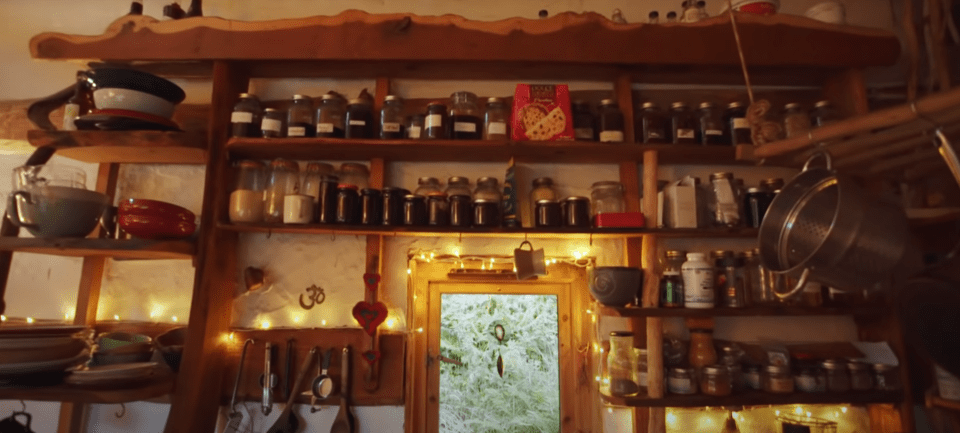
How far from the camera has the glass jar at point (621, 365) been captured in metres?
1.62

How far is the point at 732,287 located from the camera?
1.66 metres

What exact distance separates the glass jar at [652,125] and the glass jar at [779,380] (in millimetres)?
868

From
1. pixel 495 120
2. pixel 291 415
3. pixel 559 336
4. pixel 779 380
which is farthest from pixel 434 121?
pixel 779 380

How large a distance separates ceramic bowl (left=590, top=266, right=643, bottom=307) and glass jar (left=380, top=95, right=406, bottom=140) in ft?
2.78

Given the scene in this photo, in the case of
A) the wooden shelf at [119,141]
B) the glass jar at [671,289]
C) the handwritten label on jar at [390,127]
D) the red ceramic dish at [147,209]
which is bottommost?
the glass jar at [671,289]

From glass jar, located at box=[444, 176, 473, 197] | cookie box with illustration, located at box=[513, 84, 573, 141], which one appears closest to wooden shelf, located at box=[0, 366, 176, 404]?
glass jar, located at box=[444, 176, 473, 197]

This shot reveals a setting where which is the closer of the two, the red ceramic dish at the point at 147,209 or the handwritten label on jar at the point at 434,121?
the red ceramic dish at the point at 147,209

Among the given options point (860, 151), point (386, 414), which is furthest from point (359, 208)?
point (860, 151)

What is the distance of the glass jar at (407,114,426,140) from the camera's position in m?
1.74

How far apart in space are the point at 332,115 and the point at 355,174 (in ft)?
0.76

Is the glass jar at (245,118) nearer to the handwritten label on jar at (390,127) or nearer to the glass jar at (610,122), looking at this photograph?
the handwritten label on jar at (390,127)

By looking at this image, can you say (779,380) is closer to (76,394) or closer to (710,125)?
(710,125)

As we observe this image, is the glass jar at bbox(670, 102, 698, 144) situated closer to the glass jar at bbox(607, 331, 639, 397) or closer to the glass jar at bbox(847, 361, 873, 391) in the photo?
the glass jar at bbox(607, 331, 639, 397)

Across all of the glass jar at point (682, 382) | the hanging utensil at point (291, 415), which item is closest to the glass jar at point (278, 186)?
the hanging utensil at point (291, 415)
